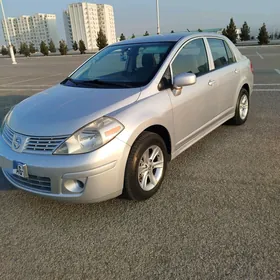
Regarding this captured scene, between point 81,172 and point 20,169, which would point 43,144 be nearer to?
point 20,169

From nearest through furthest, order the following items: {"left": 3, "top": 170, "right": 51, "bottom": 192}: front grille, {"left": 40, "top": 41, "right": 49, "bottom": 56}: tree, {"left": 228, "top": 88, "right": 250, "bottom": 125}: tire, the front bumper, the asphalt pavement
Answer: the asphalt pavement < the front bumper < {"left": 3, "top": 170, "right": 51, "bottom": 192}: front grille < {"left": 228, "top": 88, "right": 250, "bottom": 125}: tire < {"left": 40, "top": 41, "right": 49, "bottom": 56}: tree

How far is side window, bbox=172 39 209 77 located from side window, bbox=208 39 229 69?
0.85ft

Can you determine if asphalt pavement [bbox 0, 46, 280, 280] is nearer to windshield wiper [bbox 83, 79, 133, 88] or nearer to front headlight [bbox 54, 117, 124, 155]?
front headlight [bbox 54, 117, 124, 155]

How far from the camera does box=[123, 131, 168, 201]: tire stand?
258 cm

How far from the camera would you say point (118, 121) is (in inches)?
98.2

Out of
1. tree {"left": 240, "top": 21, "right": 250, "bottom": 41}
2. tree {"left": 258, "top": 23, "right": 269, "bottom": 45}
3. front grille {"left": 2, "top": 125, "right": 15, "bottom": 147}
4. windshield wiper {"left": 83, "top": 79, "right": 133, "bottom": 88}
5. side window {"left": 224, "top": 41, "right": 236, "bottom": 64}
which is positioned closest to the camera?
front grille {"left": 2, "top": 125, "right": 15, "bottom": 147}

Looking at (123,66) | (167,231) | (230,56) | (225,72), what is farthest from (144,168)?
(230,56)

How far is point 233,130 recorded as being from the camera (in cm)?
472

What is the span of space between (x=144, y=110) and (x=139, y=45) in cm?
141

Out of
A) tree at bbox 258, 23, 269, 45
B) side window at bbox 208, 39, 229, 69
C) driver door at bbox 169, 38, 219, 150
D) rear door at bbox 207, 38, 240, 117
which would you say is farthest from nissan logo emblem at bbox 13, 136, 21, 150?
tree at bbox 258, 23, 269, 45

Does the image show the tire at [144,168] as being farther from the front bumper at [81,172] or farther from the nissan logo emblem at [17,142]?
A: the nissan logo emblem at [17,142]

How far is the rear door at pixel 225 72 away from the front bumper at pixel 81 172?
2186 millimetres

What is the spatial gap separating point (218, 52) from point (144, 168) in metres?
2.45

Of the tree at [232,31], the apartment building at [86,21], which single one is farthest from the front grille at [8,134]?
the apartment building at [86,21]
